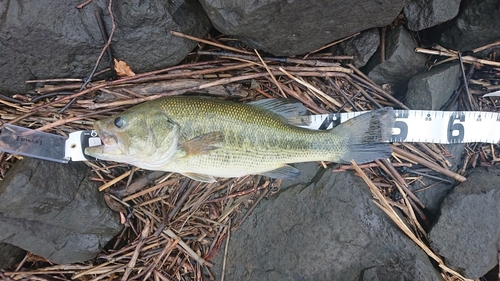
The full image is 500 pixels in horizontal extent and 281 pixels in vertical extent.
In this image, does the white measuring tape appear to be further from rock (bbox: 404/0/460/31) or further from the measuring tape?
rock (bbox: 404/0/460/31)

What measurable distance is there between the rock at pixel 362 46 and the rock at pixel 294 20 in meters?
0.24

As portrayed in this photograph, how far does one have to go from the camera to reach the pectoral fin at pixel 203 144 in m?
3.30

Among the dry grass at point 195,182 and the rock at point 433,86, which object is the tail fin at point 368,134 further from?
the rock at point 433,86

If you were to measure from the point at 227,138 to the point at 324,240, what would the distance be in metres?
1.58

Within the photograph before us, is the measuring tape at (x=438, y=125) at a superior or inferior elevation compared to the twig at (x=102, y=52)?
inferior

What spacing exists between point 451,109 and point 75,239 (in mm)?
4735

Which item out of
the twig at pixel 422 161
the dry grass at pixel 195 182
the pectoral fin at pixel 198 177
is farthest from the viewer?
the twig at pixel 422 161

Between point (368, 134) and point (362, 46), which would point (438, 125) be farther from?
point (362, 46)

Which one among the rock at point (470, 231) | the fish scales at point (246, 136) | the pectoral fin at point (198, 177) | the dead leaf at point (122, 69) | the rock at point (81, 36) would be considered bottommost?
the rock at point (470, 231)

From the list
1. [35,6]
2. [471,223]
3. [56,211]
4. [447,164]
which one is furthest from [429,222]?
[35,6]

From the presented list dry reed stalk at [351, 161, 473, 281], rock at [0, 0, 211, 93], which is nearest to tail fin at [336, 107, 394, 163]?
dry reed stalk at [351, 161, 473, 281]

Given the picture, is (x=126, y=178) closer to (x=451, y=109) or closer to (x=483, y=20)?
(x=451, y=109)

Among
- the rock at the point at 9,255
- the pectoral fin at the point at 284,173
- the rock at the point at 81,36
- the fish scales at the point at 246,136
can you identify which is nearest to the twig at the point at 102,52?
the rock at the point at 81,36

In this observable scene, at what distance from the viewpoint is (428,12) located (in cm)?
367
